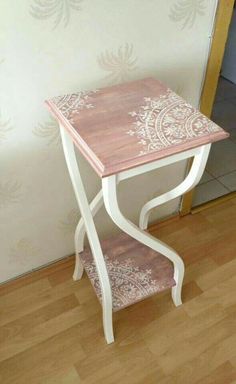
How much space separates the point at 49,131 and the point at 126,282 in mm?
550

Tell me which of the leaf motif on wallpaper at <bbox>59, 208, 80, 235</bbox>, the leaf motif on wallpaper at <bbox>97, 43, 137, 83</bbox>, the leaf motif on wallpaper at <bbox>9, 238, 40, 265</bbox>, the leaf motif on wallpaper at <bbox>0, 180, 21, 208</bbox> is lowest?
the leaf motif on wallpaper at <bbox>9, 238, 40, 265</bbox>

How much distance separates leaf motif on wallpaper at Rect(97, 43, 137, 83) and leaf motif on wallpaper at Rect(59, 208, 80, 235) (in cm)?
50

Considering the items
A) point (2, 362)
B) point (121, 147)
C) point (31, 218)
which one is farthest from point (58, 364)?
point (121, 147)

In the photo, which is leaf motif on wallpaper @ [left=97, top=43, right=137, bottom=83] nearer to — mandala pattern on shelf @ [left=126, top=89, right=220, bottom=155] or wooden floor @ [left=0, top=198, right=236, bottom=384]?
mandala pattern on shelf @ [left=126, top=89, right=220, bottom=155]

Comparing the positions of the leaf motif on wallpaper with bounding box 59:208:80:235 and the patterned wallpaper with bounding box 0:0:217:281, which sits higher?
the patterned wallpaper with bounding box 0:0:217:281

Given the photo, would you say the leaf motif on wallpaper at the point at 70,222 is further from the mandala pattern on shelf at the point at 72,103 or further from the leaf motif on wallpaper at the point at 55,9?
the leaf motif on wallpaper at the point at 55,9

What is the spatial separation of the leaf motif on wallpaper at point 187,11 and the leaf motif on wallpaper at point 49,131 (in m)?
0.48

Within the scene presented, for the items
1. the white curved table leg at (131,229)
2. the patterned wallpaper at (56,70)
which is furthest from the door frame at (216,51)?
the white curved table leg at (131,229)

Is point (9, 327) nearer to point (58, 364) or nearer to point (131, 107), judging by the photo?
point (58, 364)

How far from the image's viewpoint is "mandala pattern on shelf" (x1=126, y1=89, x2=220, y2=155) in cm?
78

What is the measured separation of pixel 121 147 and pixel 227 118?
1754 mm

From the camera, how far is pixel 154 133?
798 millimetres

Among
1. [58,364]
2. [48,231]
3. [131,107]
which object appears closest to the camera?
[131,107]

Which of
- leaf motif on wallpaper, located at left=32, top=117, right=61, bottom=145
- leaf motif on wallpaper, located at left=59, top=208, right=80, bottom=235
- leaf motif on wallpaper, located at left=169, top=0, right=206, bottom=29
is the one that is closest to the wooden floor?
leaf motif on wallpaper, located at left=59, top=208, right=80, bottom=235
